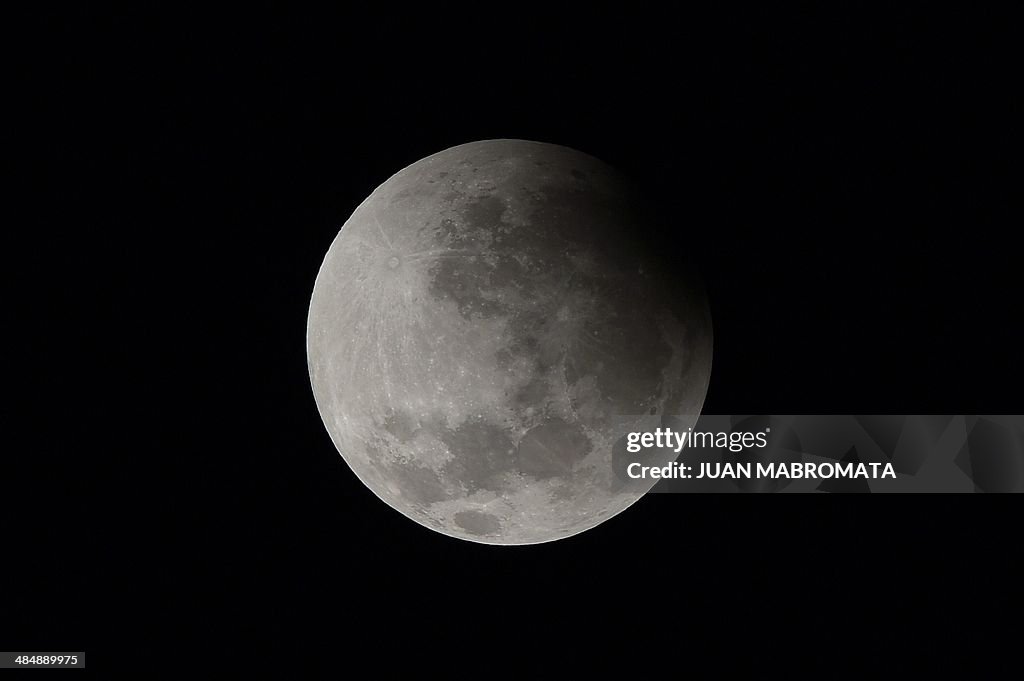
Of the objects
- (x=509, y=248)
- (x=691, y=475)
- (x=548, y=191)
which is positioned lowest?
(x=691, y=475)

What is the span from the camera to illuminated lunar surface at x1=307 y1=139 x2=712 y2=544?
4146 mm

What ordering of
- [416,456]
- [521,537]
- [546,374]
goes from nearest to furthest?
[546,374] → [416,456] → [521,537]

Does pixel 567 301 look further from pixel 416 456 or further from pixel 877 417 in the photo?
pixel 877 417

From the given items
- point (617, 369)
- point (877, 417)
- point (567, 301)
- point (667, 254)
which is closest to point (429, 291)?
point (567, 301)

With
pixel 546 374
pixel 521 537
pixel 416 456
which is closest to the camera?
pixel 546 374

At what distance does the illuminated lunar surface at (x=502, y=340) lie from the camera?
4.15 metres

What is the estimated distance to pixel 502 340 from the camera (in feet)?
Answer: 13.5

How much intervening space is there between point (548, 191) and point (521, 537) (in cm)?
238

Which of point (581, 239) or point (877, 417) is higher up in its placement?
point (581, 239)

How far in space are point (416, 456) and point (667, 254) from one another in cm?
211

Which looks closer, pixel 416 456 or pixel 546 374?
pixel 546 374

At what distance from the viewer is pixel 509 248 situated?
4215 millimetres

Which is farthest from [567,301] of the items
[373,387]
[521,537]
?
[521,537]

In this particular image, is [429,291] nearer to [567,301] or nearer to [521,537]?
[567,301]
